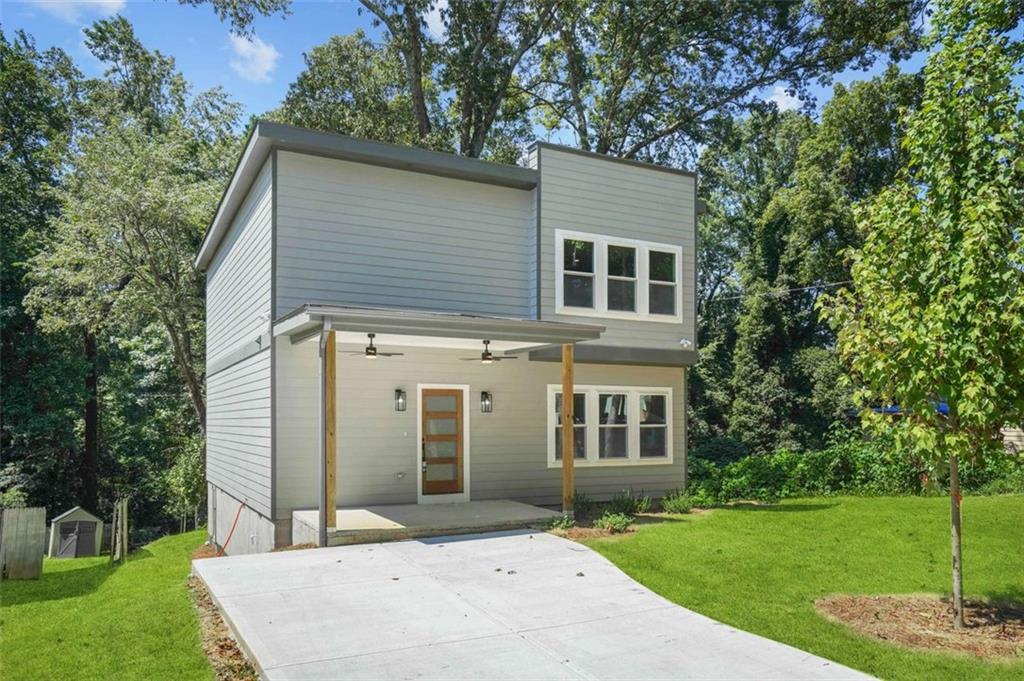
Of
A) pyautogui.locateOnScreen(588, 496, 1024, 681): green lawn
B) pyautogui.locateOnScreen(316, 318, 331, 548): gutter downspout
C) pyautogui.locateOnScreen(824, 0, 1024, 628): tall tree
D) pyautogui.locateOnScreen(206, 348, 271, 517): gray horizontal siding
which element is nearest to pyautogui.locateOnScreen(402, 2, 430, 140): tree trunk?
pyautogui.locateOnScreen(206, 348, 271, 517): gray horizontal siding

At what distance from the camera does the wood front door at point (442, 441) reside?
1217cm

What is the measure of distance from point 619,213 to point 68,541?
16275mm

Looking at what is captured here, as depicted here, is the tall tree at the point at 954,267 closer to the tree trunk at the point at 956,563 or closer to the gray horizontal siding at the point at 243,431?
the tree trunk at the point at 956,563

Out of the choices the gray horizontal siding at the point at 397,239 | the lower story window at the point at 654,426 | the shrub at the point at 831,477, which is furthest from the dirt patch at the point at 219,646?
the shrub at the point at 831,477

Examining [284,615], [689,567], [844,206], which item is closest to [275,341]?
[284,615]

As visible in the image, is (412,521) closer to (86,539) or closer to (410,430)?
(410,430)

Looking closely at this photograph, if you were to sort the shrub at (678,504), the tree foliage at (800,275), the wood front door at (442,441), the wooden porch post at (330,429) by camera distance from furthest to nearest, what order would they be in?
the tree foliage at (800,275) → the shrub at (678,504) → the wood front door at (442,441) → the wooden porch post at (330,429)

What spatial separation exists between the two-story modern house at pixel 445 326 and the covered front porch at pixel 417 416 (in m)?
0.03

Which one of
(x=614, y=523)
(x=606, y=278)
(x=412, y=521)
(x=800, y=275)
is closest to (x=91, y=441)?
(x=412, y=521)

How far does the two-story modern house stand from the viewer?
11102mm

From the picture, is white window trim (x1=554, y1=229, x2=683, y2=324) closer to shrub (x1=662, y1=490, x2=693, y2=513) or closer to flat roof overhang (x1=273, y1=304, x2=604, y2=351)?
flat roof overhang (x1=273, y1=304, x2=604, y2=351)

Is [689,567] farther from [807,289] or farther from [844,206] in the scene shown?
[844,206]

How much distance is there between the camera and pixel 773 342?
984 inches

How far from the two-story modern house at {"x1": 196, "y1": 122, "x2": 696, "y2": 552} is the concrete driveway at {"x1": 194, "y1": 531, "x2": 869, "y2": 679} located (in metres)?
1.73
